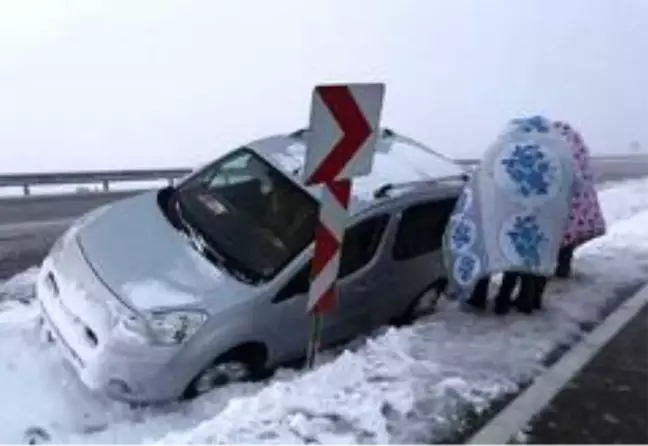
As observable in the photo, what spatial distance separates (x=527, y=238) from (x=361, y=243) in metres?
1.39

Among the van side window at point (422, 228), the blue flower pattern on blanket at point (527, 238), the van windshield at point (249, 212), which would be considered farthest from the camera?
the van side window at point (422, 228)

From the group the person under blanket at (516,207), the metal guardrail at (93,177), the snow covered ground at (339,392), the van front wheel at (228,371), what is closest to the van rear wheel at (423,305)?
the snow covered ground at (339,392)

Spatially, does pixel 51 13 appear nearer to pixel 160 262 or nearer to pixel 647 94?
pixel 647 94

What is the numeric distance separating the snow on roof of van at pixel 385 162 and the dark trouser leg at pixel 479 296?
3.77 ft

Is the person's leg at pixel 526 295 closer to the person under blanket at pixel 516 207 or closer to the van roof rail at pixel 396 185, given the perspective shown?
the person under blanket at pixel 516 207

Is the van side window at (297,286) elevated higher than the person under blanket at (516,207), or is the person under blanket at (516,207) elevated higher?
the person under blanket at (516,207)

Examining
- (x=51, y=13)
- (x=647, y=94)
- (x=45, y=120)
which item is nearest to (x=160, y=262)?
(x=45, y=120)

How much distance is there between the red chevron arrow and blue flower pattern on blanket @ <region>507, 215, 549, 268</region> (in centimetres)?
203

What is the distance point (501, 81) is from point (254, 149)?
2830 inches

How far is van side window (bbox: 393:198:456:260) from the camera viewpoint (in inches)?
316

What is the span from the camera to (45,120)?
172 feet

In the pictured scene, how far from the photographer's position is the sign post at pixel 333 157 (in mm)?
5699

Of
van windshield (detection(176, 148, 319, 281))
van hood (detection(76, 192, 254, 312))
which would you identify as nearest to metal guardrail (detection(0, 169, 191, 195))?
van windshield (detection(176, 148, 319, 281))

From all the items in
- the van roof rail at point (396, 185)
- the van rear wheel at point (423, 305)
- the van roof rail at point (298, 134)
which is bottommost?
the van rear wheel at point (423, 305)
